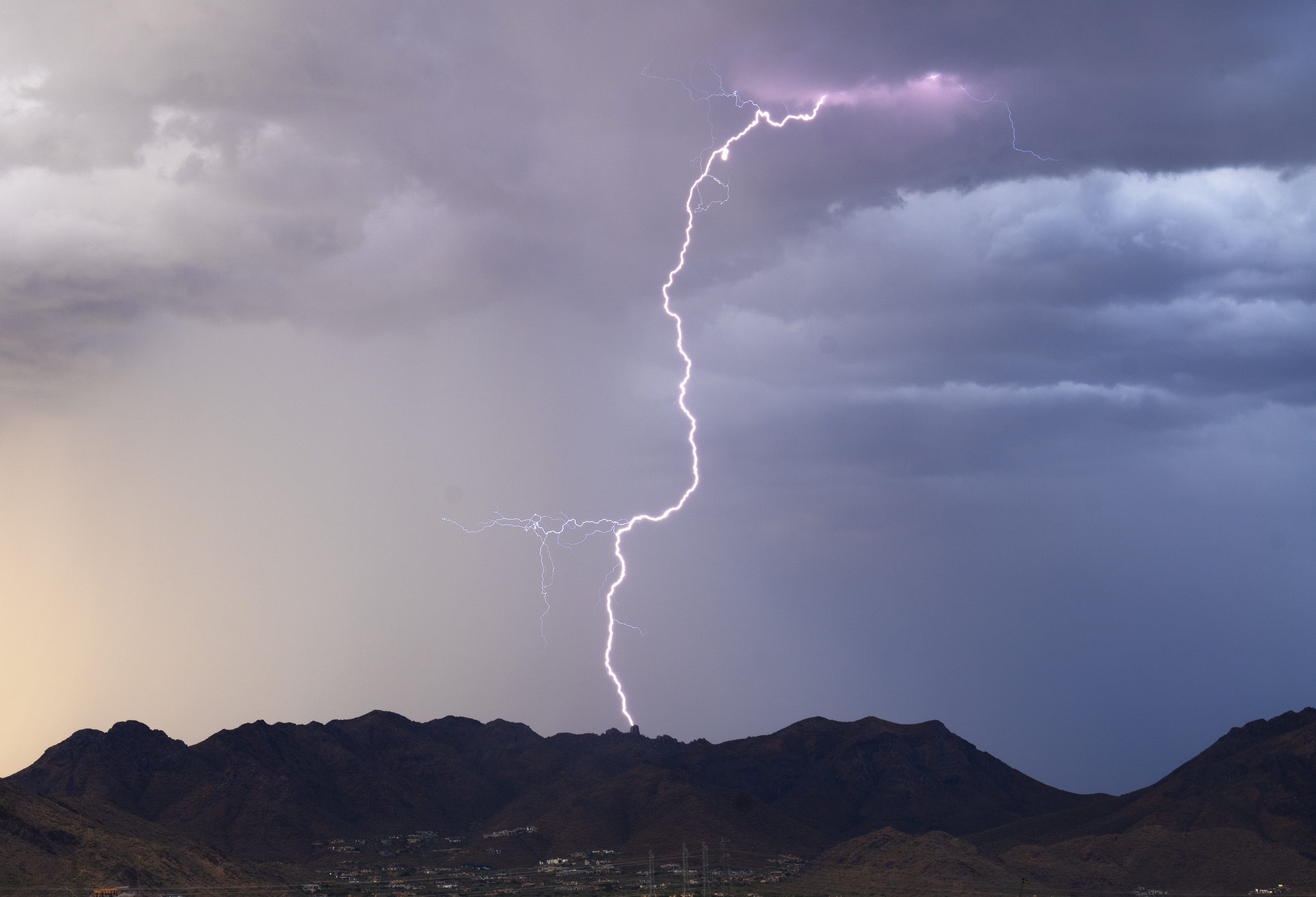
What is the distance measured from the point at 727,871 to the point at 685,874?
20251 mm

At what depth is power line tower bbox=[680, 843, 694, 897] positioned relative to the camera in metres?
133

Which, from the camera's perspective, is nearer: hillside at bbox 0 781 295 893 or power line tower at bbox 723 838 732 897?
hillside at bbox 0 781 295 893

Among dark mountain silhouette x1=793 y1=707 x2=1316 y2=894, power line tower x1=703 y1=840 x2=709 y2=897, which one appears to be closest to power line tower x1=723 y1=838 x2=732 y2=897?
power line tower x1=703 y1=840 x2=709 y2=897

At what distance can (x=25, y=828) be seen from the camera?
4070 inches

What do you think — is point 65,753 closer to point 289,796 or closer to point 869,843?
point 289,796

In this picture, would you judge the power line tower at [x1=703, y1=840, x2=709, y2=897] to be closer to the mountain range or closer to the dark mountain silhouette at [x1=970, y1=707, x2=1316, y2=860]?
the mountain range

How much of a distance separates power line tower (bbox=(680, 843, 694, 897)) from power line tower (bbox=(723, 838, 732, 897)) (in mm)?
4010

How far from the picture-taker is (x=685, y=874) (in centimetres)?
13588

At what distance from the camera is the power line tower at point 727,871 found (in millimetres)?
135000

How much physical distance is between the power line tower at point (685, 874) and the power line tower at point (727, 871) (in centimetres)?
401

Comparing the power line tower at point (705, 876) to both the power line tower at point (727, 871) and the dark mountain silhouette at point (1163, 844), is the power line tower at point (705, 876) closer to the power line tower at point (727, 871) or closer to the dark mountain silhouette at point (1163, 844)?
the power line tower at point (727, 871)

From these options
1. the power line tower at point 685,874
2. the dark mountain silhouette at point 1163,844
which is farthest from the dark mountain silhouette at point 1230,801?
the power line tower at point 685,874

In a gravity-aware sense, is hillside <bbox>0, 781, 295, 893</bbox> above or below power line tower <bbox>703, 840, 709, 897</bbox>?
above

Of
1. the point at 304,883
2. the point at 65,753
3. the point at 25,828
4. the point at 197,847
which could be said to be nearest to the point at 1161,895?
the point at 304,883
